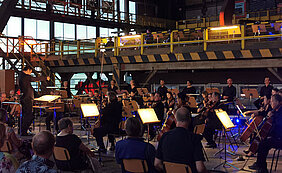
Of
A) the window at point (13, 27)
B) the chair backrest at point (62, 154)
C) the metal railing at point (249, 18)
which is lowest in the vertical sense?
the chair backrest at point (62, 154)

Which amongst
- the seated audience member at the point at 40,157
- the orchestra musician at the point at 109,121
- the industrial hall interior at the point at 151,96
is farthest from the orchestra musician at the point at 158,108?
the seated audience member at the point at 40,157

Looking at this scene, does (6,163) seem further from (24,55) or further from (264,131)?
(24,55)

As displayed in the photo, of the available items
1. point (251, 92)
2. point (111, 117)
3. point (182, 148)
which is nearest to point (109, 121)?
point (111, 117)

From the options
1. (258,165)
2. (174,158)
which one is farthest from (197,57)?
(174,158)

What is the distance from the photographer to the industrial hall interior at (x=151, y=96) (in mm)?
4578

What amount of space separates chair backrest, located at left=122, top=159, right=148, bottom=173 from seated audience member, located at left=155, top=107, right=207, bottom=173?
0.20 m

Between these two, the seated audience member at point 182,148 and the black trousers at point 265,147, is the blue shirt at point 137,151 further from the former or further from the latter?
the black trousers at point 265,147

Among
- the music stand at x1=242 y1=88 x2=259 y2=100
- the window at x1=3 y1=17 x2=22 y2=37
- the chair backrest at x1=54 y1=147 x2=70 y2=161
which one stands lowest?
the chair backrest at x1=54 y1=147 x2=70 y2=161

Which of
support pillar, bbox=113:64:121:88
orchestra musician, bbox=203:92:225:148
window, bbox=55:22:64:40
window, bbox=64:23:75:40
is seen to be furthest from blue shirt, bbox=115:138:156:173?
window, bbox=64:23:75:40

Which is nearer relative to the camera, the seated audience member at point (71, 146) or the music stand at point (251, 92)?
the seated audience member at point (71, 146)

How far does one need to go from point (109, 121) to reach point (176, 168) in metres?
5.38

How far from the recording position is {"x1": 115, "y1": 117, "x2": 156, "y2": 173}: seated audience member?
455cm

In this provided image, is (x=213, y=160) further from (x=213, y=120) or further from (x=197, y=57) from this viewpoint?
(x=197, y=57)

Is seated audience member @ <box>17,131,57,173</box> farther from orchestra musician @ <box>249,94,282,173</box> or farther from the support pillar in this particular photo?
the support pillar
